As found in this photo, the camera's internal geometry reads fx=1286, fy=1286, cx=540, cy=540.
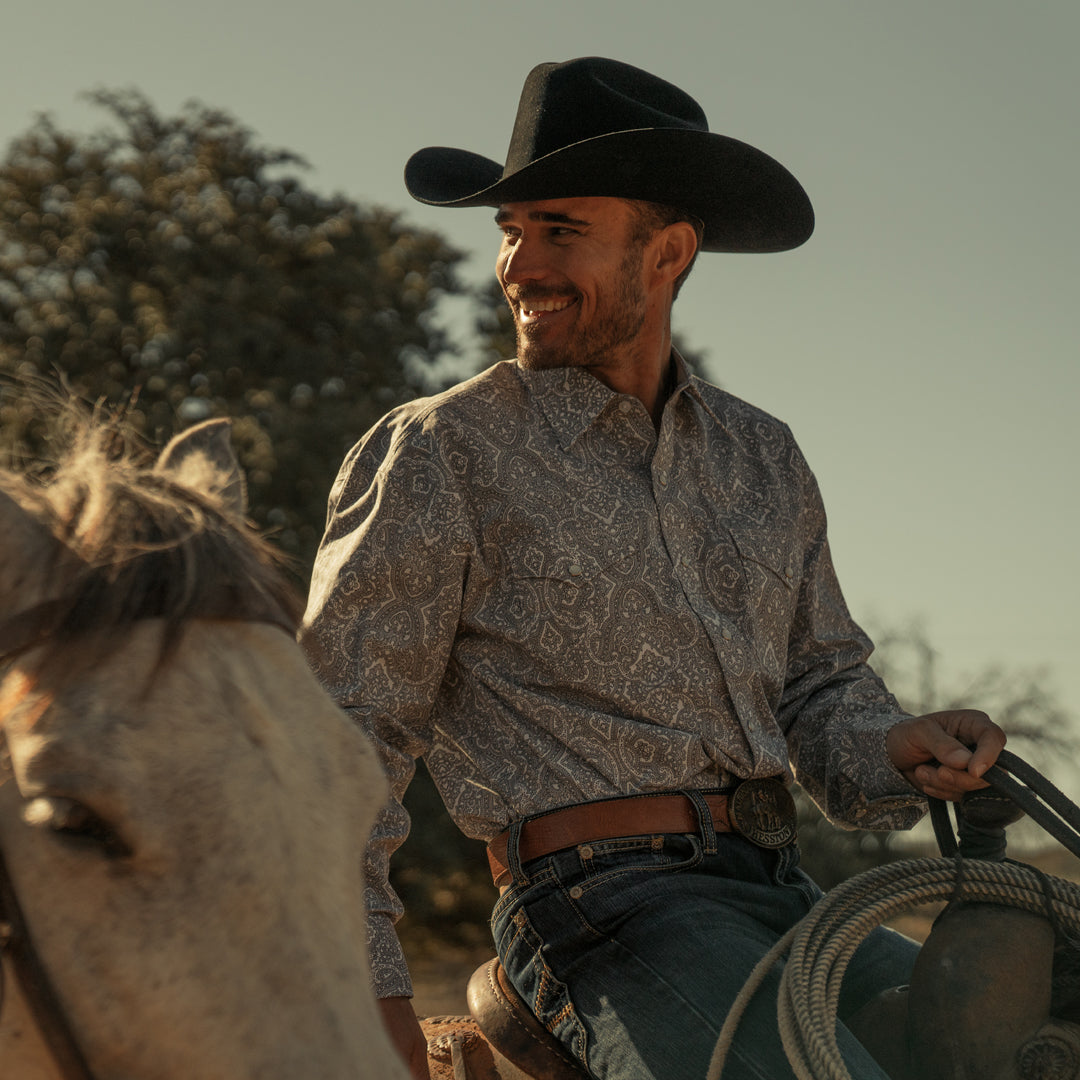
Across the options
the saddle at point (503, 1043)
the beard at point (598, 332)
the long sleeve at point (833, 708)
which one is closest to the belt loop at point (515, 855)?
the saddle at point (503, 1043)

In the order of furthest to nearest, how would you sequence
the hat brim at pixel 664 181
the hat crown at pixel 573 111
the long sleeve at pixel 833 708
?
1. the hat crown at pixel 573 111
2. the hat brim at pixel 664 181
3. the long sleeve at pixel 833 708

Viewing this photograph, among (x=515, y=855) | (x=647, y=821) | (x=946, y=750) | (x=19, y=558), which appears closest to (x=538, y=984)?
(x=515, y=855)

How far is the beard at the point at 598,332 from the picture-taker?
9.45 feet

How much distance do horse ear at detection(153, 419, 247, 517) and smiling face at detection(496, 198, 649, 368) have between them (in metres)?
1.03

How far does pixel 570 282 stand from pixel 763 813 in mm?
1211

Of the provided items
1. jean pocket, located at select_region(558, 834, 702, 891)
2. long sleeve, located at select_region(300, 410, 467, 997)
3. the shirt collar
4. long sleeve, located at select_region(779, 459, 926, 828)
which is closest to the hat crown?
the shirt collar

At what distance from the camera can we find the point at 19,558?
138cm

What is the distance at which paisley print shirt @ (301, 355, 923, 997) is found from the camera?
248cm

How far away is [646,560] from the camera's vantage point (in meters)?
2.65

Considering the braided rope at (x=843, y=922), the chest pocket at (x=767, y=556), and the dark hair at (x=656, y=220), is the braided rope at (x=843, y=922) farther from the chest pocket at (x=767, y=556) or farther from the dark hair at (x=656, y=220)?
the dark hair at (x=656, y=220)

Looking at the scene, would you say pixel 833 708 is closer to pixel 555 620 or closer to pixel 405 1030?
pixel 555 620

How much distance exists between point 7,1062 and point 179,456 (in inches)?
38.1

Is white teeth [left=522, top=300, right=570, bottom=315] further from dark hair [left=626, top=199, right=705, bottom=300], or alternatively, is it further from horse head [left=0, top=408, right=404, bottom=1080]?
horse head [left=0, top=408, right=404, bottom=1080]

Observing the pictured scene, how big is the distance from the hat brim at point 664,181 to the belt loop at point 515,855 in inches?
53.7
